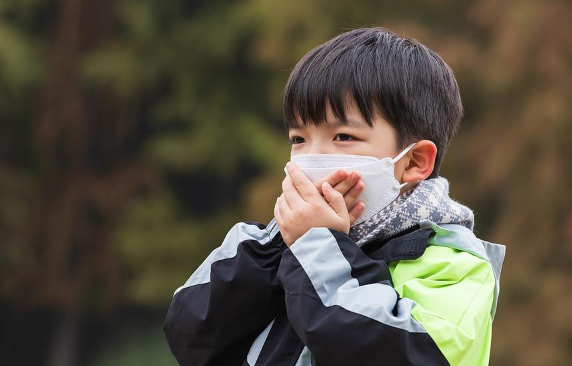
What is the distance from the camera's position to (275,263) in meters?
2.07

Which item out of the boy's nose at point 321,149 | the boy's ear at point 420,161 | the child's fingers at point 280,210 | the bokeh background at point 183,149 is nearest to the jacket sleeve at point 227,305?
the child's fingers at point 280,210

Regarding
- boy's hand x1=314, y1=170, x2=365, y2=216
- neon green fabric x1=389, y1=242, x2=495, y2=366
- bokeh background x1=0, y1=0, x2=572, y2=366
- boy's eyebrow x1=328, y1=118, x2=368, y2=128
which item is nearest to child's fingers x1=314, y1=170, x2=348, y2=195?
boy's hand x1=314, y1=170, x2=365, y2=216

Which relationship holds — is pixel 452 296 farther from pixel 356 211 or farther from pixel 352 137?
pixel 352 137

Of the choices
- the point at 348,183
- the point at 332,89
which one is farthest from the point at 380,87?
the point at 348,183

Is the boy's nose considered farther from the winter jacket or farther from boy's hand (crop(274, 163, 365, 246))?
the winter jacket

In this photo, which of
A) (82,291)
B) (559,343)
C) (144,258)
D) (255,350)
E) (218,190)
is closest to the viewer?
(255,350)

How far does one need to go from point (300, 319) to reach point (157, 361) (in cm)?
952

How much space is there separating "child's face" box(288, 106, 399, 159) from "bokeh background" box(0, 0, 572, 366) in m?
7.03

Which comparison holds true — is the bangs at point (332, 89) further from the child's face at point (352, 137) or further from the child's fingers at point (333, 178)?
the child's fingers at point (333, 178)

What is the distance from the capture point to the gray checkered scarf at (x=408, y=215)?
2006mm

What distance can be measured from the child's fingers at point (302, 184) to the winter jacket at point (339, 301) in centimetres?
10

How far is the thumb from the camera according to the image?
196 cm

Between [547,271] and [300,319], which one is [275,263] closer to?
[300,319]

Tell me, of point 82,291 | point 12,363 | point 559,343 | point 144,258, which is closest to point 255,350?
point 559,343
